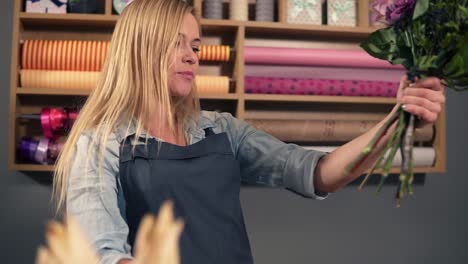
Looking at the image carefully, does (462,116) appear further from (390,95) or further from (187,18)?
(187,18)

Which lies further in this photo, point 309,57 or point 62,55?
point 309,57

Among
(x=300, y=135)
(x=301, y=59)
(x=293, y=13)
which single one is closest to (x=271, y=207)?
(x=300, y=135)

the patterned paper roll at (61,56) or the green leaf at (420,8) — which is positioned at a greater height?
the patterned paper roll at (61,56)

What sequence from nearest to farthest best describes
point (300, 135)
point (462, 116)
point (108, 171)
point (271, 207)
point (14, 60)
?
point (108, 171) < point (14, 60) < point (300, 135) < point (271, 207) < point (462, 116)

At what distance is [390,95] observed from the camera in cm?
218

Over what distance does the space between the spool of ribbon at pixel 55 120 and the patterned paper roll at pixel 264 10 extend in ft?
3.01

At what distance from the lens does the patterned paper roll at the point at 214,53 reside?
6.82 feet

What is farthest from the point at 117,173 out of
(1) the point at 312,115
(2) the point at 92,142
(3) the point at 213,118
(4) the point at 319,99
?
(1) the point at 312,115

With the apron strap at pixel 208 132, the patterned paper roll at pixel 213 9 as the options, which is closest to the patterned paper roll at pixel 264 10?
the patterned paper roll at pixel 213 9

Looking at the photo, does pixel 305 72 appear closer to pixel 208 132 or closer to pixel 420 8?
pixel 208 132

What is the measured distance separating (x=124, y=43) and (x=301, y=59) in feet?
4.01

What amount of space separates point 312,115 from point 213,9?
0.69 meters

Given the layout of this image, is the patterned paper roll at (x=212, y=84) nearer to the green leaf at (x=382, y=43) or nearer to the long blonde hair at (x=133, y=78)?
the long blonde hair at (x=133, y=78)

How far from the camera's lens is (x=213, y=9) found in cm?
209
